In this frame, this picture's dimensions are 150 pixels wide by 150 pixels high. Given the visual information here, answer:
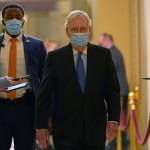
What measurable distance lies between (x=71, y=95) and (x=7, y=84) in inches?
20.4

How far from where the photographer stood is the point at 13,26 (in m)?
4.13

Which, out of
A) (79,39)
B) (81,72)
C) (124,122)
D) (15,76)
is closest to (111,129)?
(81,72)

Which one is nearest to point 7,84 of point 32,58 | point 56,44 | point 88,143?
point 32,58

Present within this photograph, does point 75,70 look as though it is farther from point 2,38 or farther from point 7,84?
point 2,38

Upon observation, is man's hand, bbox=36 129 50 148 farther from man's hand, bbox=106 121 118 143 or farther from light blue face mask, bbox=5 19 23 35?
light blue face mask, bbox=5 19 23 35

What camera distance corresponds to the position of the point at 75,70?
370cm

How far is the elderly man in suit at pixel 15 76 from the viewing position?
13.4 ft

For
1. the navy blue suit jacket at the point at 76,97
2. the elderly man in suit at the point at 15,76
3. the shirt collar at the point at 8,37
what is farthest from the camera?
the shirt collar at the point at 8,37

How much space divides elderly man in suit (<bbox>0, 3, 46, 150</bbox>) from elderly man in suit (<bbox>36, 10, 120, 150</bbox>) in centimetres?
39

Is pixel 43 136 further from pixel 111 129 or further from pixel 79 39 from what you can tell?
pixel 79 39

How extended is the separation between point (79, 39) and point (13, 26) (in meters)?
0.66

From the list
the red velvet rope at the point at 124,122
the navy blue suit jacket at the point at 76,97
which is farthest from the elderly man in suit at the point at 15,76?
the red velvet rope at the point at 124,122

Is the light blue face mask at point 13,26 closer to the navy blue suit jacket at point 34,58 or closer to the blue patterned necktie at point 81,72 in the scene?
the navy blue suit jacket at point 34,58

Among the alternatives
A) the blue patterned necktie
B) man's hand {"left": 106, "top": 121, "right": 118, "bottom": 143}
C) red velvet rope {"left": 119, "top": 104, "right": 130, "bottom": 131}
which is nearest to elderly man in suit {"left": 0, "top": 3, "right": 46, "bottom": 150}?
the blue patterned necktie
